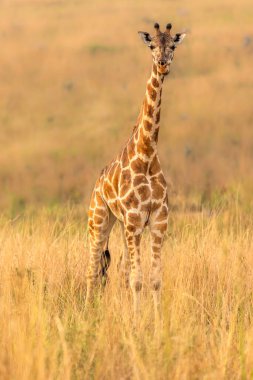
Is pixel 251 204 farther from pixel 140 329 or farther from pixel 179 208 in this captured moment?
pixel 140 329

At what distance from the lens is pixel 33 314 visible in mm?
5539

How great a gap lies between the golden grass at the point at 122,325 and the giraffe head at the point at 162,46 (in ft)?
4.86

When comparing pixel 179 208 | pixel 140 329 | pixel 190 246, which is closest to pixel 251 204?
pixel 179 208

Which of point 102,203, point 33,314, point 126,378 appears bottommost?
point 126,378

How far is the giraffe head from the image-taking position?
19.7 ft

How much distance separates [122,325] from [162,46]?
5.98 ft

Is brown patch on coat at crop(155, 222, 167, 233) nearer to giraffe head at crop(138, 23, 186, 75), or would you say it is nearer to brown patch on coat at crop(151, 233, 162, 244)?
brown patch on coat at crop(151, 233, 162, 244)

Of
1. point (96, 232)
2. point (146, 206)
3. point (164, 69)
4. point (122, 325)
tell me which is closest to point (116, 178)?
point (146, 206)

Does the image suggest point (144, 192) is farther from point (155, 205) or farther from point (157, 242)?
point (157, 242)

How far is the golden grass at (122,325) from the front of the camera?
16.5 ft

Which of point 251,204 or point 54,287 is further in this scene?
point 251,204

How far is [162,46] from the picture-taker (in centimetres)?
603

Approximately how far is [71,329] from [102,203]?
1.64m

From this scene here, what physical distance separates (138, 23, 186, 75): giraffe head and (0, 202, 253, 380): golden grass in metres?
1.48
